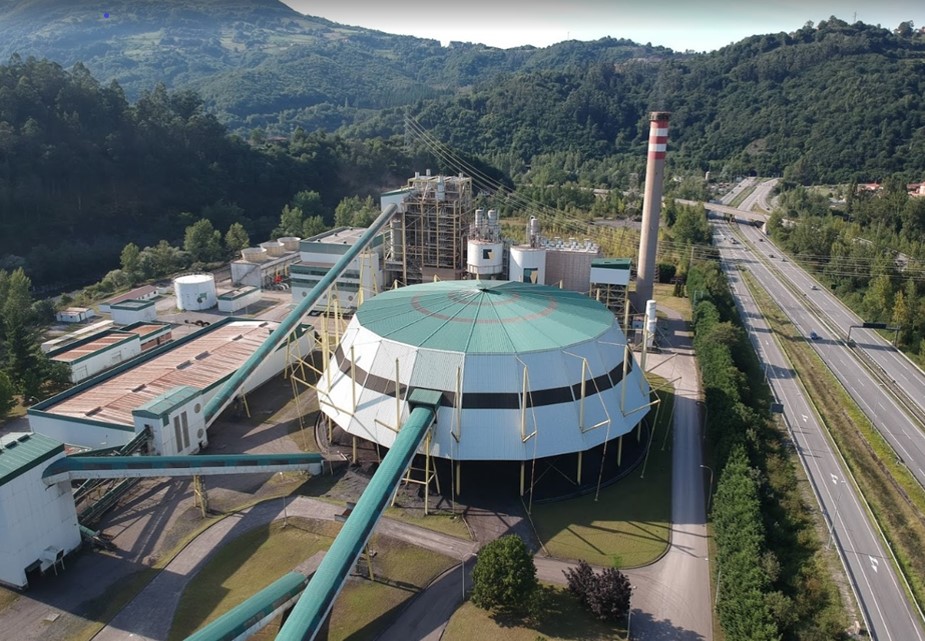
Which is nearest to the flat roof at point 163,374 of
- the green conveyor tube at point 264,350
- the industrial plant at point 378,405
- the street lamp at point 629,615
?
the industrial plant at point 378,405

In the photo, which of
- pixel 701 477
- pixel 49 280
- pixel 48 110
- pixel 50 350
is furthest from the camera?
pixel 48 110

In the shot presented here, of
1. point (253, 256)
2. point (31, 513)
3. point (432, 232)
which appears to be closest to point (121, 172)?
point (253, 256)

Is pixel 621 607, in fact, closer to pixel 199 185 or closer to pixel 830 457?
pixel 830 457

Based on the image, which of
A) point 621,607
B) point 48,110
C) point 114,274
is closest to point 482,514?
point 621,607

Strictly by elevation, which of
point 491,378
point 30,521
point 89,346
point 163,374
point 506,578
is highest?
point 491,378

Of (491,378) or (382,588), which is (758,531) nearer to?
(491,378)

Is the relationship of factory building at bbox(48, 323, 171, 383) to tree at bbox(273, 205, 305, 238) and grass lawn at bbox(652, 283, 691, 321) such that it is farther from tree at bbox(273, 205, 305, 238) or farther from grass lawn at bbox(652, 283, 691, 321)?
grass lawn at bbox(652, 283, 691, 321)
